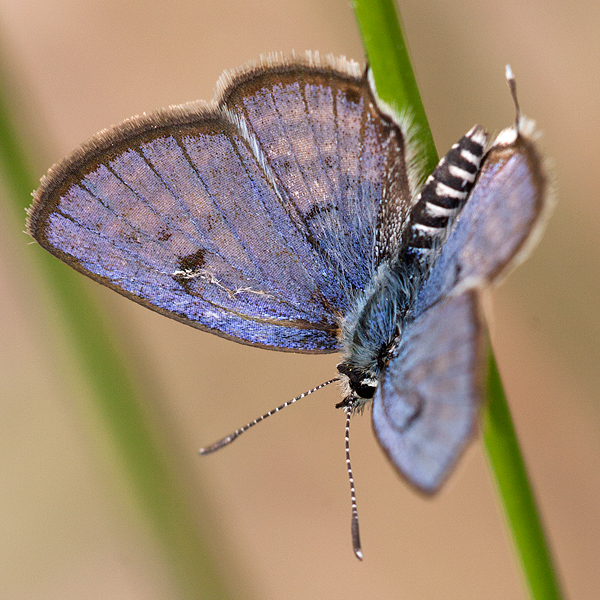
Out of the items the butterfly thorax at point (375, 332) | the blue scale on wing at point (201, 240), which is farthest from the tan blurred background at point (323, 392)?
the butterfly thorax at point (375, 332)

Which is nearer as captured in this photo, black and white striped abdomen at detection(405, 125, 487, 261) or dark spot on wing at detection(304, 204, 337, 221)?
black and white striped abdomen at detection(405, 125, 487, 261)

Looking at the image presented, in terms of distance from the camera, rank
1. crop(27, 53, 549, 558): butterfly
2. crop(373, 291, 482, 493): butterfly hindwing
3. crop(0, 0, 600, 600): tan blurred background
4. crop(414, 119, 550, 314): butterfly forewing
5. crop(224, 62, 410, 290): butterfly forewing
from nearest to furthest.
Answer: crop(373, 291, 482, 493): butterfly hindwing, crop(414, 119, 550, 314): butterfly forewing, crop(27, 53, 549, 558): butterfly, crop(224, 62, 410, 290): butterfly forewing, crop(0, 0, 600, 600): tan blurred background

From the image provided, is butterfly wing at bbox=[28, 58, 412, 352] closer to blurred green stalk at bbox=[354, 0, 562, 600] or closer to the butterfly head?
the butterfly head

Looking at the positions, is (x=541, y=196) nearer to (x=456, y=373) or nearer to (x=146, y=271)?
(x=456, y=373)

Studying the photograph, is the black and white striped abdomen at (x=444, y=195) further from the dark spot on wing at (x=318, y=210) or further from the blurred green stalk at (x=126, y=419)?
the blurred green stalk at (x=126, y=419)

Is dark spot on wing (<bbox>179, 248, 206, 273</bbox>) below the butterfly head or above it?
above

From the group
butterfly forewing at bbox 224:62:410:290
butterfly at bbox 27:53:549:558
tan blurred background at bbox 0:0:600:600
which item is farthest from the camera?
tan blurred background at bbox 0:0:600:600

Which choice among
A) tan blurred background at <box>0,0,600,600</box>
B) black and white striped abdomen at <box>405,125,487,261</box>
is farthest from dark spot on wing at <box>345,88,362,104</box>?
tan blurred background at <box>0,0,600,600</box>
